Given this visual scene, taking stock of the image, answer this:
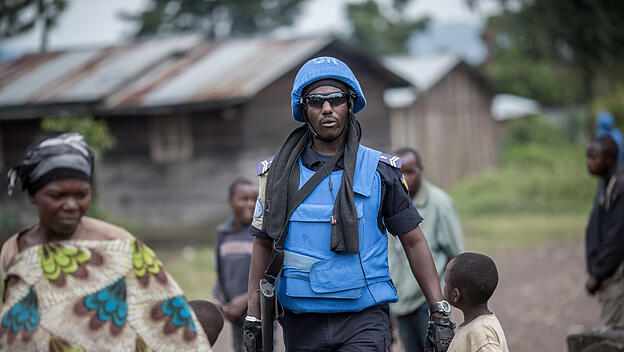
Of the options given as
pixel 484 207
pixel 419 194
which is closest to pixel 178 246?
pixel 484 207

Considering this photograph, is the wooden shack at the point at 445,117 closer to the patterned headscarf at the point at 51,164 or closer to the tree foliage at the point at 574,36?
the tree foliage at the point at 574,36

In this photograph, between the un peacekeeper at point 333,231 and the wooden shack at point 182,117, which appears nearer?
the un peacekeeper at point 333,231

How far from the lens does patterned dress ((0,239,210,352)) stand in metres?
2.98

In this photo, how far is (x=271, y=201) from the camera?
3.69 metres

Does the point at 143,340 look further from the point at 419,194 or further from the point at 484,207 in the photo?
the point at 484,207

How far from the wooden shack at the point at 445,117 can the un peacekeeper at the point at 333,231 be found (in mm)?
15871

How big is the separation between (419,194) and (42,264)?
3.17 meters

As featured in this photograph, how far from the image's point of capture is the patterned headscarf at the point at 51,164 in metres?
3.18

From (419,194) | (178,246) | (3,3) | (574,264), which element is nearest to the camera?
(419,194)

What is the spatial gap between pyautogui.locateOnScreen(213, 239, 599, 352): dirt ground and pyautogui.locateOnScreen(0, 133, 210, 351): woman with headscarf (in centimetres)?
480

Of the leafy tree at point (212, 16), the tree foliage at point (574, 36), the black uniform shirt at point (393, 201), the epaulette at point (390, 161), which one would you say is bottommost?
the black uniform shirt at point (393, 201)

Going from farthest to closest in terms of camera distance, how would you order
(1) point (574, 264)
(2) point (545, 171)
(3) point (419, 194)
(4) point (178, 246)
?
(2) point (545, 171) < (4) point (178, 246) < (1) point (574, 264) < (3) point (419, 194)

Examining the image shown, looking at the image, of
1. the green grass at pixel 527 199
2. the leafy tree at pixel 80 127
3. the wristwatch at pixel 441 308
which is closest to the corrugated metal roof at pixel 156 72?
the leafy tree at pixel 80 127

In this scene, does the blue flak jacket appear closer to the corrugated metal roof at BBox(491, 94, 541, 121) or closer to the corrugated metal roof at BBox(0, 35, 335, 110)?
the corrugated metal roof at BBox(0, 35, 335, 110)
